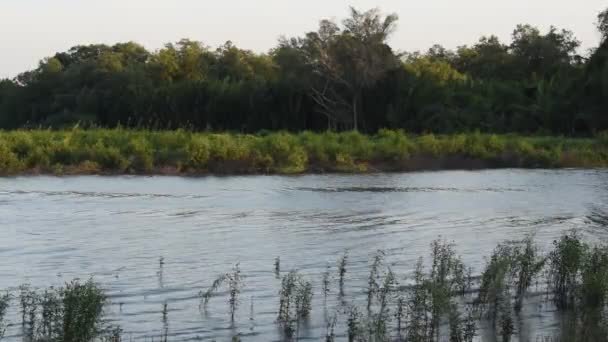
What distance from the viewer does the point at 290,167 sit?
35594mm

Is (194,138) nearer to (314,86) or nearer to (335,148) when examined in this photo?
(335,148)

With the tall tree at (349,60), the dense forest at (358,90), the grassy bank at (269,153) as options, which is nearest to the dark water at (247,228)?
the grassy bank at (269,153)

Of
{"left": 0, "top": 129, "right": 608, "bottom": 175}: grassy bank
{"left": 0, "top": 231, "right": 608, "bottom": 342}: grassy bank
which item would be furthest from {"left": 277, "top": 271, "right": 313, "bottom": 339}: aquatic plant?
{"left": 0, "top": 129, "right": 608, "bottom": 175}: grassy bank

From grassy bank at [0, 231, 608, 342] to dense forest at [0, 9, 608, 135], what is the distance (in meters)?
30.9

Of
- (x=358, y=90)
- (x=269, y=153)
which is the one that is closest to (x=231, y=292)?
(x=269, y=153)

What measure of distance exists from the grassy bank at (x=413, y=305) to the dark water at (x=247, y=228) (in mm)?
174

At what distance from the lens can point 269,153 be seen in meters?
36.3

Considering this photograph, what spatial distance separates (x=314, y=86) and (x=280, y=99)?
2.32m

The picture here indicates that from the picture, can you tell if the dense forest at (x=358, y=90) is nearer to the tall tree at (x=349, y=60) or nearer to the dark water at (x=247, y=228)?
the tall tree at (x=349, y=60)

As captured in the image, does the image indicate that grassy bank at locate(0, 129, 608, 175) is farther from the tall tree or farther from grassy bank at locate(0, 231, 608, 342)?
grassy bank at locate(0, 231, 608, 342)

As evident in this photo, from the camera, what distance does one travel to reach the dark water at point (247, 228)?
40.7ft

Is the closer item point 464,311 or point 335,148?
point 464,311

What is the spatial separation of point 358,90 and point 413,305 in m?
44.8

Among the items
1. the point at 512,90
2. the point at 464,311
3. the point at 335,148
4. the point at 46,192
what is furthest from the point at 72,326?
the point at 512,90
